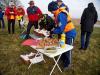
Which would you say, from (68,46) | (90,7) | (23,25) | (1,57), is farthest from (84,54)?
(23,25)

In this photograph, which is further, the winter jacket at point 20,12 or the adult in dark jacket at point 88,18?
the winter jacket at point 20,12

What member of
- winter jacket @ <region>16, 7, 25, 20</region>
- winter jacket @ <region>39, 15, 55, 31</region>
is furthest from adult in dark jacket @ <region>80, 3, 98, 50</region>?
winter jacket @ <region>16, 7, 25, 20</region>

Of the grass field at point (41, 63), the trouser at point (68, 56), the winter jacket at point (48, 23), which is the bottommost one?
the grass field at point (41, 63)

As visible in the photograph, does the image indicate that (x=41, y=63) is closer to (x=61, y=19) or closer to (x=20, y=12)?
(x=61, y=19)

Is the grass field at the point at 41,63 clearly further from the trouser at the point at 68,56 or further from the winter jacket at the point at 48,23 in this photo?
the winter jacket at the point at 48,23

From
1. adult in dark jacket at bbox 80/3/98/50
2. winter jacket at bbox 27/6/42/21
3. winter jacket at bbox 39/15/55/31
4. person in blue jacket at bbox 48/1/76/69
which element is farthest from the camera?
winter jacket at bbox 27/6/42/21

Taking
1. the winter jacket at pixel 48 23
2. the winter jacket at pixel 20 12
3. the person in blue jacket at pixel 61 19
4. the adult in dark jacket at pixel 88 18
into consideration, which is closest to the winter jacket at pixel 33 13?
the winter jacket at pixel 48 23

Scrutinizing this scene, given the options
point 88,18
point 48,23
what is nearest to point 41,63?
point 48,23

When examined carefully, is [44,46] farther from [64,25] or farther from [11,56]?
[11,56]

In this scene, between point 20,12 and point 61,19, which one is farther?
point 20,12

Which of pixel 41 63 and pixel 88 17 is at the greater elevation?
pixel 88 17

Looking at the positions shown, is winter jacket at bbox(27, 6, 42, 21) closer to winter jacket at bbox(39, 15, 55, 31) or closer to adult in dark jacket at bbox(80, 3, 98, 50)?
winter jacket at bbox(39, 15, 55, 31)

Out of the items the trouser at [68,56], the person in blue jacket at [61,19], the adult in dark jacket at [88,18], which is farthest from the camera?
the adult in dark jacket at [88,18]

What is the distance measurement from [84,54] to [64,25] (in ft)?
8.81
